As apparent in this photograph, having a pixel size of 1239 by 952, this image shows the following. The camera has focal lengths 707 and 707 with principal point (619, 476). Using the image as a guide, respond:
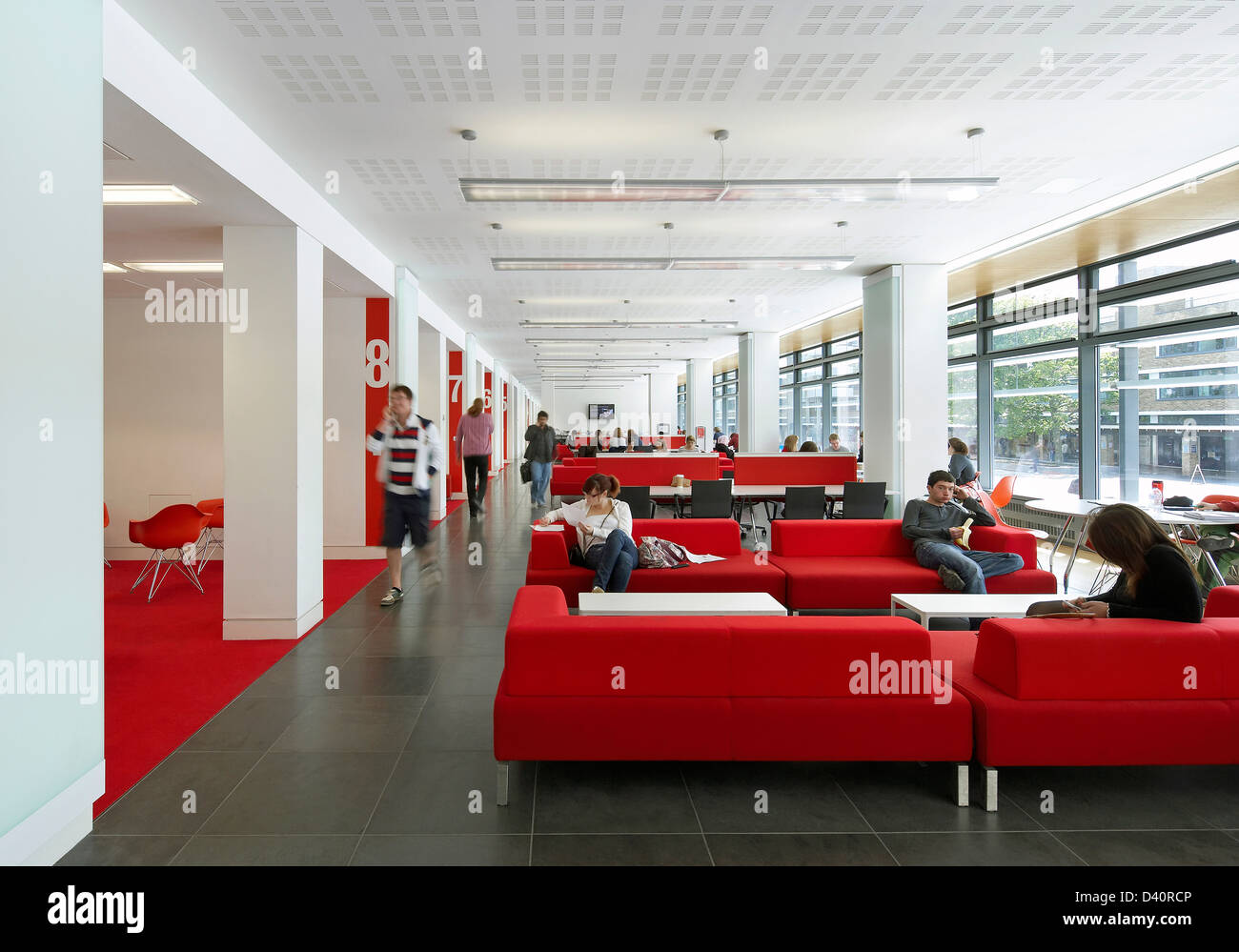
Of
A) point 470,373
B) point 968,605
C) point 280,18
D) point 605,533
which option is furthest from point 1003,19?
point 470,373

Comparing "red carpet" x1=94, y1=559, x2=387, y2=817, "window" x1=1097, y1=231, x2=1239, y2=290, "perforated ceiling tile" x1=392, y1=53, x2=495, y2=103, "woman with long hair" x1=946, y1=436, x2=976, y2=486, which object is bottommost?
"red carpet" x1=94, y1=559, x2=387, y2=817

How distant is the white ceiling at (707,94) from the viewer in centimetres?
358

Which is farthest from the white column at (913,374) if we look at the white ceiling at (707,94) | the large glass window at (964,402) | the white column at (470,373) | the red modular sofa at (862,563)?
the white column at (470,373)

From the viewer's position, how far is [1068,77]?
428 cm

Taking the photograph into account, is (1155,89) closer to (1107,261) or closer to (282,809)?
(1107,261)

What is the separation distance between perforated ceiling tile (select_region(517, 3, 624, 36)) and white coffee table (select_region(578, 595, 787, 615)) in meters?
3.02

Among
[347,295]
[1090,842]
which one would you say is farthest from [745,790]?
[347,295]

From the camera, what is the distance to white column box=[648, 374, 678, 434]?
28766 mm

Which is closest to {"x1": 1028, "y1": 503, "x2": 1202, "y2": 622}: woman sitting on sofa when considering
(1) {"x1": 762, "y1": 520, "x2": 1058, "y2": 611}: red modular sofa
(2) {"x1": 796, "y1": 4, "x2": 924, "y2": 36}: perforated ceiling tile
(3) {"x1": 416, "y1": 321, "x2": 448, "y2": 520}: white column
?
(1) {"x1": 762, "y1": 520, "x2": 1058, "y2": 611}: red modular sofa

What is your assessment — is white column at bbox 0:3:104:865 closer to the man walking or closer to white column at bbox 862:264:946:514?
white column at bbox 862:264:946:514

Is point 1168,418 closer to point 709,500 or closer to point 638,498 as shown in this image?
point 709,500

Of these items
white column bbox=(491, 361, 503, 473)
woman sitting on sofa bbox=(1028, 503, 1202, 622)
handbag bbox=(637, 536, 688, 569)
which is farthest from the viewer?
white column bbox=(491, 361, 503, 473)

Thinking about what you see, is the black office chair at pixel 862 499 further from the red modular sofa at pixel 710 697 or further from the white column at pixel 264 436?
the white column at pixel 264 436
